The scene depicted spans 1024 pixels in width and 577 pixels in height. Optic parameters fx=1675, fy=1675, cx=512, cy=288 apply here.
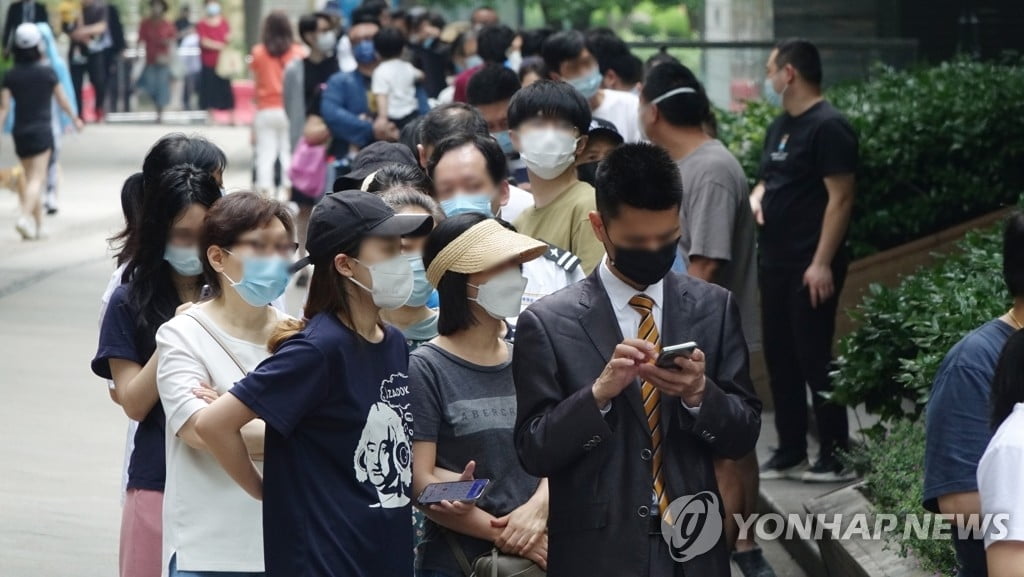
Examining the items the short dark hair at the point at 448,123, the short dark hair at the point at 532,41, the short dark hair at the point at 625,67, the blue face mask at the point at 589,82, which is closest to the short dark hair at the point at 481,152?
the short dark hair at the point at 448,123

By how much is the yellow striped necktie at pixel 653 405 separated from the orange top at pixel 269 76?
13242 millimetres

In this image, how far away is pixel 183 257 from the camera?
16.5 feet

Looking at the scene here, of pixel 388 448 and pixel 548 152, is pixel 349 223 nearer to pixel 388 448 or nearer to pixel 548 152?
pixel 388 448

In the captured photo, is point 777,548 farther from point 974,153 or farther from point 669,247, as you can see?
point 669,247

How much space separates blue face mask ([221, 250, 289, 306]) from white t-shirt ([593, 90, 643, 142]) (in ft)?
19.3

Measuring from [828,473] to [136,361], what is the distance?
4.39 m

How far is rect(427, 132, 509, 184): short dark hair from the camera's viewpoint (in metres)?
6.21

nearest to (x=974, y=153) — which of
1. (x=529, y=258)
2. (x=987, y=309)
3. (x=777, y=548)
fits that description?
(x=777, y=548)

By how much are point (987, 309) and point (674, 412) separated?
2427mm

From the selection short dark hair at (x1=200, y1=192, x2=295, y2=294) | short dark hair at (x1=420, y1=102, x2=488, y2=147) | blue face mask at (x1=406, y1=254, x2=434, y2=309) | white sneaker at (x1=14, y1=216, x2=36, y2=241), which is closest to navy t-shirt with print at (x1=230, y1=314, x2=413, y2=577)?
short dark hair at (x1=200, y1=192, x2=295, y2=294)

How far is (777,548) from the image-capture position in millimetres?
7875

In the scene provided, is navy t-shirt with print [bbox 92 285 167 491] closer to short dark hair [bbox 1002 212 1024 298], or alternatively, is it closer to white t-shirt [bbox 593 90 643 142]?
short dark hair [bbox 1002 212 1024 298]

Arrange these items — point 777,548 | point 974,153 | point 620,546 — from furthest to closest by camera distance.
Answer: point 974,153
point 777,548
point 620,546

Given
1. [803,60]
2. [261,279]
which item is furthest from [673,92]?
[261,279]
